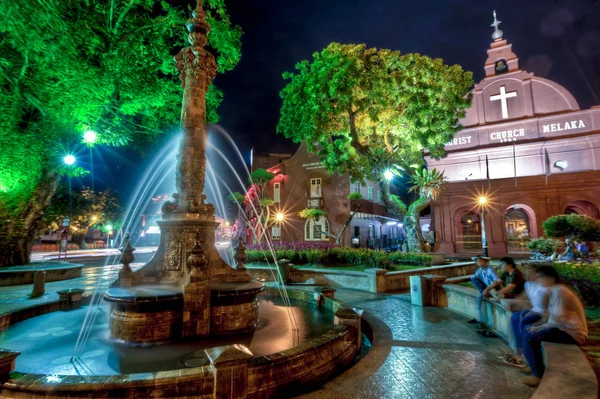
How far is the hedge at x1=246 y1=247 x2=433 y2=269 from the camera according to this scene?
51.4ft

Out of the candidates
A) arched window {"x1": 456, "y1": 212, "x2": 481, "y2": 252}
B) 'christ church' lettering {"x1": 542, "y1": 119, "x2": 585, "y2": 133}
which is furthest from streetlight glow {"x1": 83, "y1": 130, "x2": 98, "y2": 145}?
'christ church' lettering {"x1": 542, "y1": 119, "x2": 585, "y2": 133}

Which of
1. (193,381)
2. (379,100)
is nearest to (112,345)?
(193,381)

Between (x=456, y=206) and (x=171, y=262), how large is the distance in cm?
2797

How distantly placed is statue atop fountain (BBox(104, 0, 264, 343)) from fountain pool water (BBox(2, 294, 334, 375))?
38 centimetres

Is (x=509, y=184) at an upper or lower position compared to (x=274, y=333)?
upper

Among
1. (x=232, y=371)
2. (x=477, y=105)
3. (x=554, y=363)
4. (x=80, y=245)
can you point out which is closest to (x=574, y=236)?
(x=554, y=363)

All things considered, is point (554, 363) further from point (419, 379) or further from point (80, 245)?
point (80, 245)

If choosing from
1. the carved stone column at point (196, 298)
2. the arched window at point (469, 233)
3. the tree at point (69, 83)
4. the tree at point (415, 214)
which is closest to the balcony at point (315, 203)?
the tree at point (415, 214)

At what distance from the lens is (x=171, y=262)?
756cm

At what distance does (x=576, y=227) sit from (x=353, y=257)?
9881 millimetres

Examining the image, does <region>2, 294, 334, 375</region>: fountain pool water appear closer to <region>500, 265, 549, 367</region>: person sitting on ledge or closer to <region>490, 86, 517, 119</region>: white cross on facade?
<region>500, 265, 549, 367</region>: person sitting on ledge

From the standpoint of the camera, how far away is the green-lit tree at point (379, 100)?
59.6ft

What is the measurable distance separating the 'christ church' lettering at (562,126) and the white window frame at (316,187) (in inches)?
887

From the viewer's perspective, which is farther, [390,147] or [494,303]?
[390,147]
